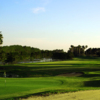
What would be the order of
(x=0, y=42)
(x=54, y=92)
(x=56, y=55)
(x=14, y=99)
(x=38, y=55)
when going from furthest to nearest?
(x=56, y=55), (x=38, y=55), (x=0, y=42), (x=54, y=92), (x=14, y=99)

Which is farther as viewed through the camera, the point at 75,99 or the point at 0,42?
the point at 0,42

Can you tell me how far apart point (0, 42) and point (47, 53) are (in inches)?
4834

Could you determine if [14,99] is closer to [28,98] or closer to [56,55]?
[28,98]

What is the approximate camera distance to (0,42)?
2980 inches

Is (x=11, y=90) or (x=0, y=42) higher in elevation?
(x=0, y=42)

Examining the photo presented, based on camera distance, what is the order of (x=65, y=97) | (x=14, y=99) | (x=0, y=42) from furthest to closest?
(x=0, y=42), (x=65, y=97), (x=14, y=99)

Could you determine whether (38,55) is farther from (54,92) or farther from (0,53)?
(54,92)

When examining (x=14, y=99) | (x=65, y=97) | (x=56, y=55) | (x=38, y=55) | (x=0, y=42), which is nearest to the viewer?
(x=14, y=99)

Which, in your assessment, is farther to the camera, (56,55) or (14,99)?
(56,55)

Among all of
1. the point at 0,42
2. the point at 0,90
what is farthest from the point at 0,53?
the point at 0,90

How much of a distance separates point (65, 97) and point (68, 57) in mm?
158660

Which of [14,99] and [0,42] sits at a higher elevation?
[0,42]

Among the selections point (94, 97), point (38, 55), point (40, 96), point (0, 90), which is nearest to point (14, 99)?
point (40, 96)

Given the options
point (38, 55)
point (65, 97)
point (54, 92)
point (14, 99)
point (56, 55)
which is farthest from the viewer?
point (56, 55)
